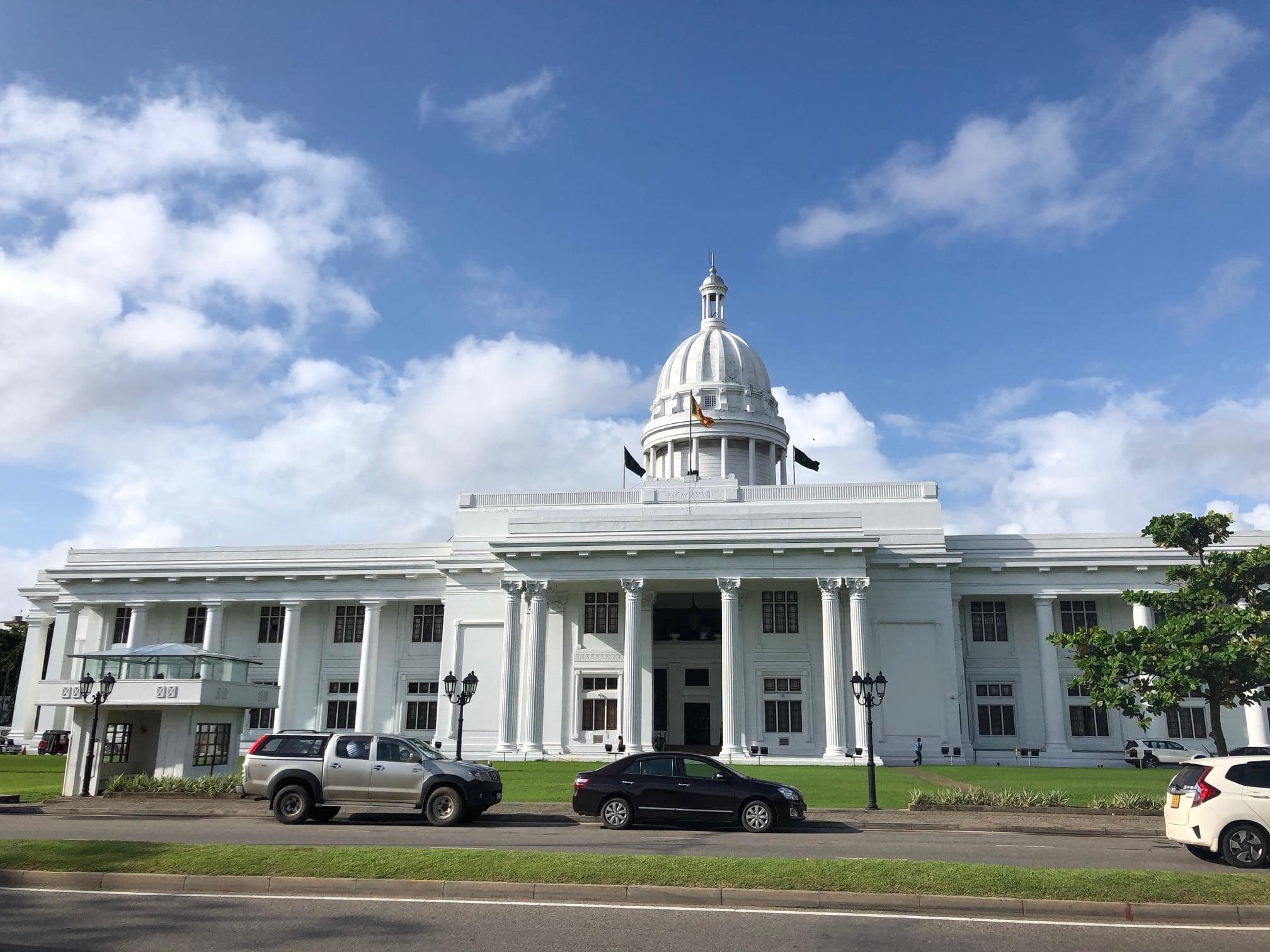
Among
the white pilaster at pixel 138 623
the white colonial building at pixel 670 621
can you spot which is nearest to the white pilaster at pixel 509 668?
the white colonial building at pixel 670 621

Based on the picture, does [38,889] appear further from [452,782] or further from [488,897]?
[452,782]

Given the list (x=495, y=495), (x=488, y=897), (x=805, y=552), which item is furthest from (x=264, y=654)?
(x=488, y=897)

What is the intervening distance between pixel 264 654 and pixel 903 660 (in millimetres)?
34288

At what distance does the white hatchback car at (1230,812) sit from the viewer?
14.4 m

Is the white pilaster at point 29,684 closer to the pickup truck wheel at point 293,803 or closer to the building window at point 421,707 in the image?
the building window at point 421,707

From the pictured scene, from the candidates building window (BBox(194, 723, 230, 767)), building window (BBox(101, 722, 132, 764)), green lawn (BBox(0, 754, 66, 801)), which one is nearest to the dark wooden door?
building window (BBox(194, 723, 230, 767))

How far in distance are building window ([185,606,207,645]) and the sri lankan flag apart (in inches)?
1198

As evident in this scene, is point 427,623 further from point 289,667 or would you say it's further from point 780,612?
point 780,612

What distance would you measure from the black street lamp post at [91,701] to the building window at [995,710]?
38778 mm

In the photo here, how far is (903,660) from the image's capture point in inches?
1817

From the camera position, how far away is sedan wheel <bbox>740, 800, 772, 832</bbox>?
19.1 m

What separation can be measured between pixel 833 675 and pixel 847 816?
20767 millimetres

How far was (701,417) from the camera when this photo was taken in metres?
59.7

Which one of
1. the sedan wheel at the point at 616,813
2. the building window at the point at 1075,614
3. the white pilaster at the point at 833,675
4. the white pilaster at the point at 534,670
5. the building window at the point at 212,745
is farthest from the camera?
the building window at the point at 1075,614
